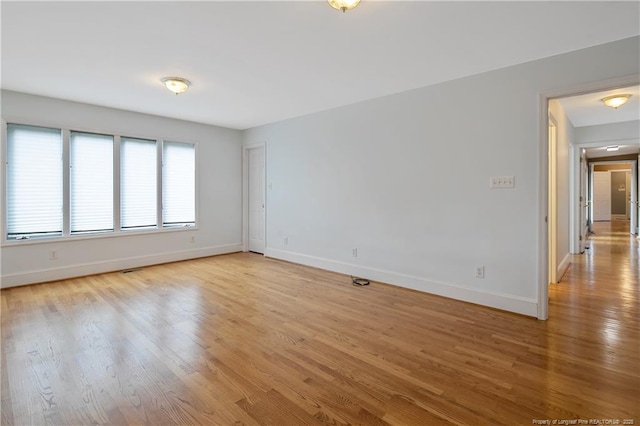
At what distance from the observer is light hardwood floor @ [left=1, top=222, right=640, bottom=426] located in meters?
1.75

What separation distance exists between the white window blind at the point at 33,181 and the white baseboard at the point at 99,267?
0.54m

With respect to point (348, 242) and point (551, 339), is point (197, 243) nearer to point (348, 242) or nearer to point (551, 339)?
point (348, 242)

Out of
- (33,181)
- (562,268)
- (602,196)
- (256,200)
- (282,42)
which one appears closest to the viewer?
(282,42)

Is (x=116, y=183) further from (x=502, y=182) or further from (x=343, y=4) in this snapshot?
(x=502, y=182)

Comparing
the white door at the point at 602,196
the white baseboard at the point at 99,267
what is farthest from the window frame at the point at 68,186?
the white door at the point at 602,196

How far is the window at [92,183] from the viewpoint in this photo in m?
4.14

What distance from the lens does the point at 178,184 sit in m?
5.71

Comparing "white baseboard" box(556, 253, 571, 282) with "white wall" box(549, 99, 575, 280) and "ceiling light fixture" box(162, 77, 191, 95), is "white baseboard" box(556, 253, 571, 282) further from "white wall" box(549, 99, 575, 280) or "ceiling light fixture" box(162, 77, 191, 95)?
"ceiling light fixture" box(162, 77, 191, 95)

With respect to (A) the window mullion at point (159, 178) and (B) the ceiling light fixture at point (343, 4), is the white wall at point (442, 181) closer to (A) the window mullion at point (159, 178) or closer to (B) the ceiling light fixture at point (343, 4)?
(B) the ceiling light fixture at point (343, 4)

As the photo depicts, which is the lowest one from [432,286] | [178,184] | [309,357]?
[309,357]

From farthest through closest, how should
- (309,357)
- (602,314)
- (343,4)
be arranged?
(602,314)
(309,357)
(343,4)

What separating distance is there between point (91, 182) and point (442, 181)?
5069mm

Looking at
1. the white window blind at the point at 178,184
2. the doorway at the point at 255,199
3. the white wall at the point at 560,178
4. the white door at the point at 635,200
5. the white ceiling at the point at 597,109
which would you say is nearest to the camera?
the white ceiling at the point at 597,109

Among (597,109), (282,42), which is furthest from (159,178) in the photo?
(597,109)
